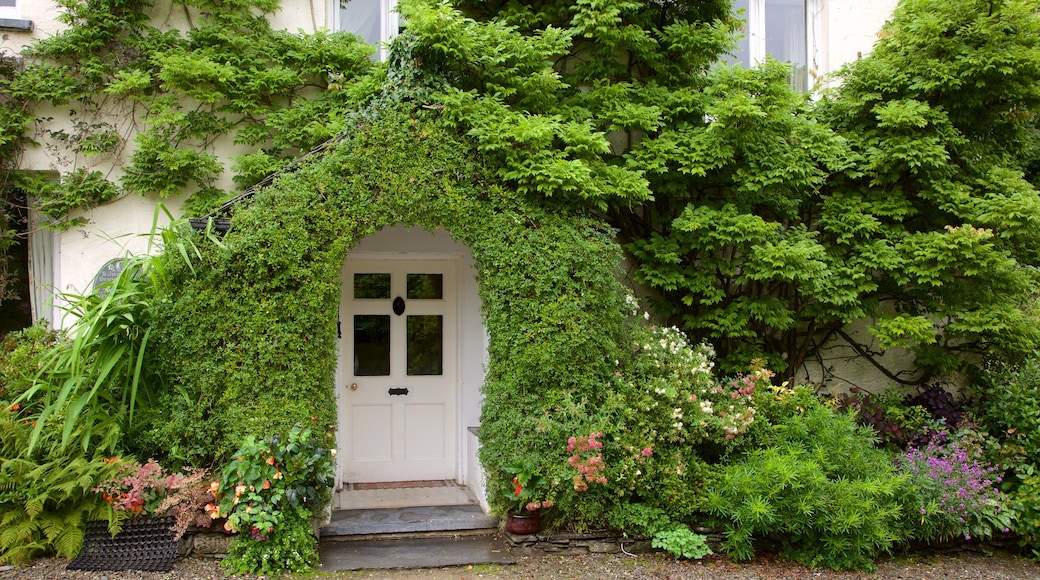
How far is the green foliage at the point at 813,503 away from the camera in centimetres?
520

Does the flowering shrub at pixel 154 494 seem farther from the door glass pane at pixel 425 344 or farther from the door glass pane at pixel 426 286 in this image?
the door glass pane at pixel 426 286

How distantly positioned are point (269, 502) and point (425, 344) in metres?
2.52

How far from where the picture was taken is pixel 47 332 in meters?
6.38

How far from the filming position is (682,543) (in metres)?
5.32

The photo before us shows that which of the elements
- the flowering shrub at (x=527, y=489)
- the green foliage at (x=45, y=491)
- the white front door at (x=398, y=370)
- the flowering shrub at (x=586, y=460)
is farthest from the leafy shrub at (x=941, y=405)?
the green foliage at (x=45, y=491)

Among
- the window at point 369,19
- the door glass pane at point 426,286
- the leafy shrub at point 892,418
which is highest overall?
the window at point 369,19

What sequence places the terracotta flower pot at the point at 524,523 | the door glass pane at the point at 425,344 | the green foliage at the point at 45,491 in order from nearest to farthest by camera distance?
1. the green foliage at the point at 45,491
2. the terracotta flower pot at the point at 524,523
3. the door glass pane at the point at 425,344

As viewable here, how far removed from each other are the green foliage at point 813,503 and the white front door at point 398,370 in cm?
288

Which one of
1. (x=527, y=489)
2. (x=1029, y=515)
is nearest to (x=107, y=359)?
(x=527, y=489)

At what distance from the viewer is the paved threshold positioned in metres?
5.16

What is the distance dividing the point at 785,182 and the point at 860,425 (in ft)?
8.65

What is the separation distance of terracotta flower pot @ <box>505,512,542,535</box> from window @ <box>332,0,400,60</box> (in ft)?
16.7

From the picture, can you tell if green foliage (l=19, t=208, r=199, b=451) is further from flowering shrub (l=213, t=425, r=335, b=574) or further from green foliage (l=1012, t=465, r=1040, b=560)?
green foliage (l=1012, t=465, r=1040, b=560)

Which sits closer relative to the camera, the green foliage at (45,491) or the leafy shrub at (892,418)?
the green foliage at (45,491)
